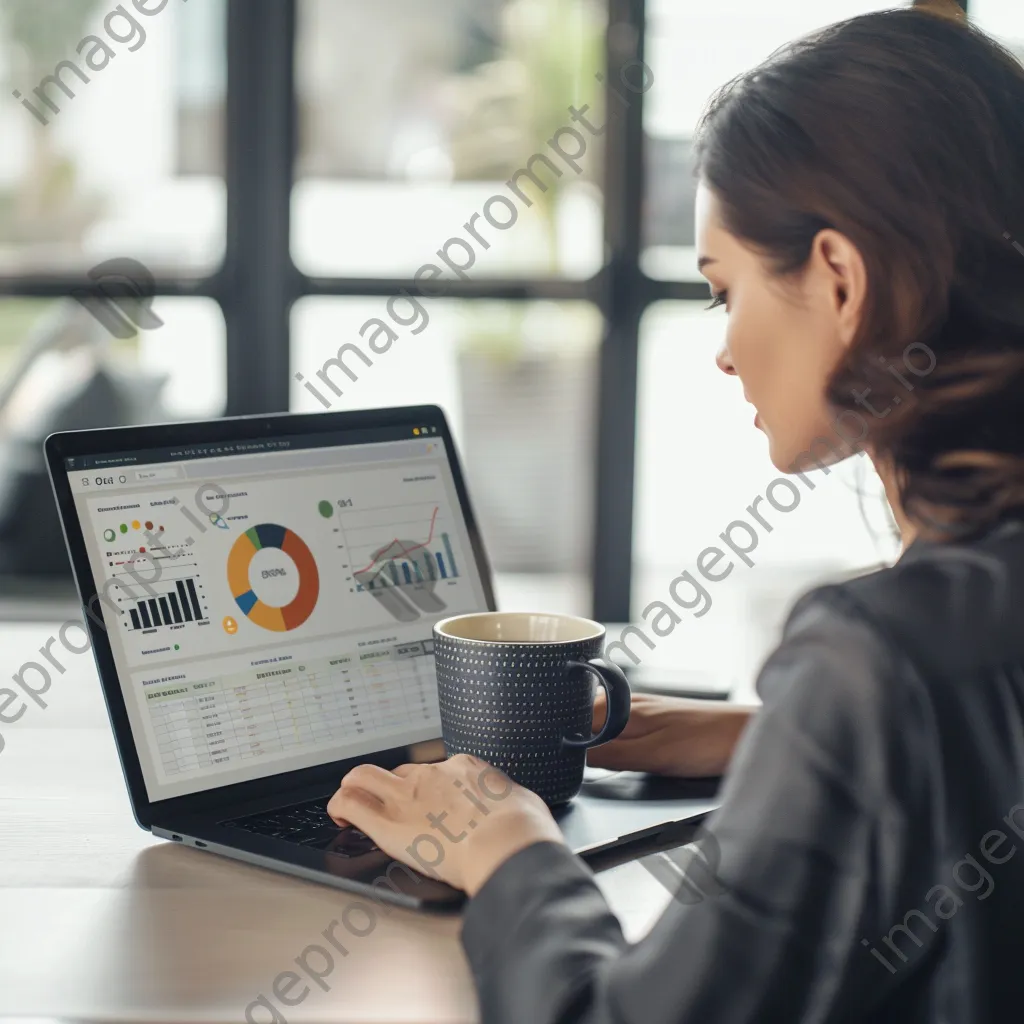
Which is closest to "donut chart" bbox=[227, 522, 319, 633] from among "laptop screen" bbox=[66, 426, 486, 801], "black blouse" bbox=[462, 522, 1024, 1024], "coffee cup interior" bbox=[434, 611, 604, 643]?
"laptop screen" bbox=[66, 426, 486, 801]

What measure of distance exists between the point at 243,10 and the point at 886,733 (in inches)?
82.9

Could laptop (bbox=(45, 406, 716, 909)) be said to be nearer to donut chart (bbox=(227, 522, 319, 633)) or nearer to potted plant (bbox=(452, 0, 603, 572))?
donut chart (bbox=(227, 522, 319, 633))

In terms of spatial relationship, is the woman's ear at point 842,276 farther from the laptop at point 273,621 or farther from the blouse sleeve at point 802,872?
the laptop at point 273,621

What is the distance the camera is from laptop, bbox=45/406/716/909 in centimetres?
83

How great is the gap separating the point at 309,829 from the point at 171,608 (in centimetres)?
18

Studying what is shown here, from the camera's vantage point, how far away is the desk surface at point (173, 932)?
1.95 feet

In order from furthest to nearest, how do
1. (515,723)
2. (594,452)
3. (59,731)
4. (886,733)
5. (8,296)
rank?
(594,452)
(8,296)
(59,731)
(515,723)
(886,733)

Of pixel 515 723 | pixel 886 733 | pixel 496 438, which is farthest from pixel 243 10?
pixel 886 733

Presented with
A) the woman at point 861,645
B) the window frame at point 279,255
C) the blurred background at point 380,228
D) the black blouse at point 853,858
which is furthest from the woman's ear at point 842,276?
the window frame at point 279,255

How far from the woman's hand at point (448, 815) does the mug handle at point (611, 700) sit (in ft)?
0.22

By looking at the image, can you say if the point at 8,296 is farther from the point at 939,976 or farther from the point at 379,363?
the point at 939,976

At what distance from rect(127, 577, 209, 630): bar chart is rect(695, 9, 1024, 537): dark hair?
0.44 m

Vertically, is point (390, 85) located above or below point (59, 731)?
above

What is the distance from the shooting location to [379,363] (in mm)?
2379
